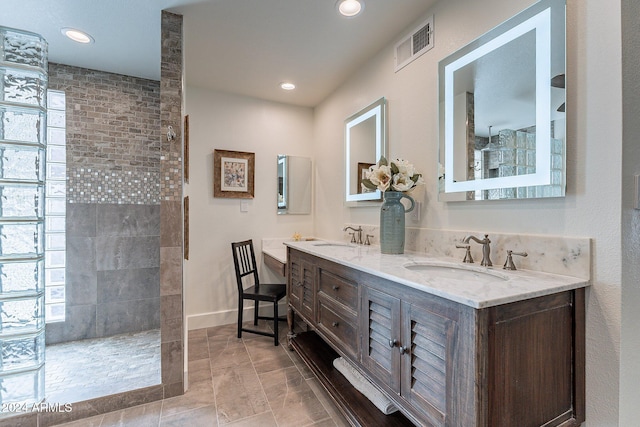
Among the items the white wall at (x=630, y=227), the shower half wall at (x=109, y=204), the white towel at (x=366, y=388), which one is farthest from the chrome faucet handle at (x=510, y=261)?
the shower half wall at (x=109, y=204)

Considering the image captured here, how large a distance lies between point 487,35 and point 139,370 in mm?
3004

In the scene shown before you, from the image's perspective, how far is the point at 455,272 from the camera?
138cm

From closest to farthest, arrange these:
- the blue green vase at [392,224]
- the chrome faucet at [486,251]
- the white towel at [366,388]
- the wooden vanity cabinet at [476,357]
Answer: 1. the wooden vanity cabinet at [476,357]
2. the chrome faucet at [486,251]
3. the white towel at [366,388]
4. the blue green vase at [392,224]

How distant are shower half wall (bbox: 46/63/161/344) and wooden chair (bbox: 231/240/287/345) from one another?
858 mm

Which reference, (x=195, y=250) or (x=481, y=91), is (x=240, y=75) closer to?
(x=195, y=250)

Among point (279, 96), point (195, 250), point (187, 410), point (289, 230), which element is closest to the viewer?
point (187, 410)

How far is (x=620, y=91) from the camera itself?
986 mm

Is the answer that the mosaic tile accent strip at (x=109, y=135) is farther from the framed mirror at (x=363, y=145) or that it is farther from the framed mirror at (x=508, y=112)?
the framed mirror at (x=508, y=112)

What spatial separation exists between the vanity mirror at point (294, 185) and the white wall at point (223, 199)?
7 cm

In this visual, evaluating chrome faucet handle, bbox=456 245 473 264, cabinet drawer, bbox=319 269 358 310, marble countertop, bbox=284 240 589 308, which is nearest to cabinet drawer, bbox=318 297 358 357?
cabinet drawer, bbox=319 269 358 310

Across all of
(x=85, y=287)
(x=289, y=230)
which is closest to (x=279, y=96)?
(x=289, y=230)

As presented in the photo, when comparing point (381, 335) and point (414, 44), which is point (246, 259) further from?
point (414, 44)

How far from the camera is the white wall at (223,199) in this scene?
113 inches

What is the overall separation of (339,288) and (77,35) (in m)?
2.63
